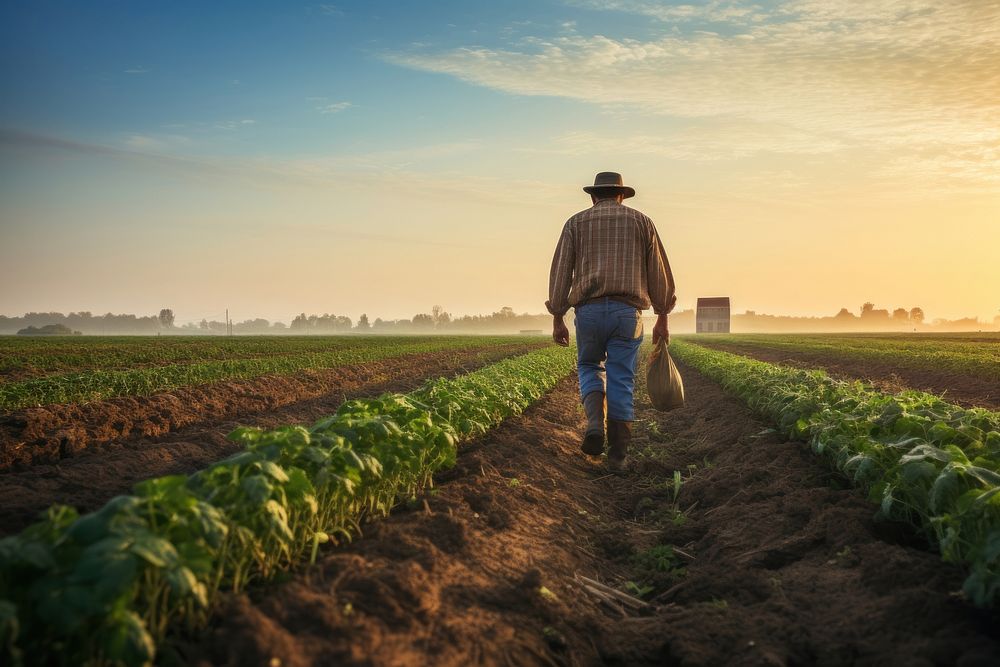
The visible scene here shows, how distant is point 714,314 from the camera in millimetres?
89250

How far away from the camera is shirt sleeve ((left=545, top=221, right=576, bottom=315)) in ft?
22.4

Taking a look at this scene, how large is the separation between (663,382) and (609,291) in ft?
5.04

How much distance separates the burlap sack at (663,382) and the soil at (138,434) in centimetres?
544

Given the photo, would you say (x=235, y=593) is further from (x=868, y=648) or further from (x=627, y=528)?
(x=627, y=528)

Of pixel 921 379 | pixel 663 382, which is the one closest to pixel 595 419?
pixel 663 382

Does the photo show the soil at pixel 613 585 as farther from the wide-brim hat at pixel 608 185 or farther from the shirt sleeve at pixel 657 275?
the wide-brim hat at pixel 608 185

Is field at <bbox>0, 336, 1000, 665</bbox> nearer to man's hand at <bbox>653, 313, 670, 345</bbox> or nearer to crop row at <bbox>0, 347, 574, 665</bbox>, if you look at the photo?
crop row at <bbox>0, 347, 574, 665</bbox>

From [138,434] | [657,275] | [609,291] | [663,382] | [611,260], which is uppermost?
[611,260]

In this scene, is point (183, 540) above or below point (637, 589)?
above

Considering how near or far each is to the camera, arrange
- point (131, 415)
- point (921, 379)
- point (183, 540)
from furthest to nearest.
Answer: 1. point (921, 379)
2. point (131, 415)
3. point (183, 540)

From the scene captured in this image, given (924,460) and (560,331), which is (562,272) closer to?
(560,331)

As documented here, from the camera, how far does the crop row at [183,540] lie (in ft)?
7.11

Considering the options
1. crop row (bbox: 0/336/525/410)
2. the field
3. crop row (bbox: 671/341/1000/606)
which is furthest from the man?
crop row (bbox: 0/336/525/410)

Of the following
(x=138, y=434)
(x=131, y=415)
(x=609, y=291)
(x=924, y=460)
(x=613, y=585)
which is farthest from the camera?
(x=131, y=415)
